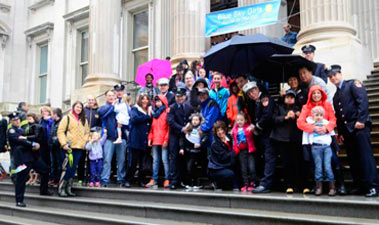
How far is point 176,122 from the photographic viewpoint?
291 inches

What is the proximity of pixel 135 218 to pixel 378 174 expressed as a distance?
3509 millimetres

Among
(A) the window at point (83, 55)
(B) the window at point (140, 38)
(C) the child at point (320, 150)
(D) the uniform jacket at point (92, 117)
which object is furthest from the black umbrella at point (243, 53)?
(A) the window at point (83, 55)

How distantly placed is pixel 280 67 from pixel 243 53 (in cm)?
80

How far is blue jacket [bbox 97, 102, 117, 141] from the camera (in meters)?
8.27

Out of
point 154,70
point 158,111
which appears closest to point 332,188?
point 158,111

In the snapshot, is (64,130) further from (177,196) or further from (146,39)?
(146,39)

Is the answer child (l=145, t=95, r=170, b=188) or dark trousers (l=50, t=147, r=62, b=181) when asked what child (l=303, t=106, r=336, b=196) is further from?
dark trousers (l=50, t=147, r=62, b=181)

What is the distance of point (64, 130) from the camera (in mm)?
7887

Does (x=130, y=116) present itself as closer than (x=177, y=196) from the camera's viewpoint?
No

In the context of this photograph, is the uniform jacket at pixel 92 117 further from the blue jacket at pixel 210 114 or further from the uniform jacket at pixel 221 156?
the uniform jacket at pixel 221 156

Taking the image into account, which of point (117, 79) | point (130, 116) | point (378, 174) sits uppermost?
point (117, 79)

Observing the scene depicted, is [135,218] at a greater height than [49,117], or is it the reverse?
[49,117]

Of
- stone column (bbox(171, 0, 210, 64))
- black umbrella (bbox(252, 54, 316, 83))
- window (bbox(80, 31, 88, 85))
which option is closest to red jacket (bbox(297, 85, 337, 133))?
black umbrella (bbox(252, 54, 316, 83))

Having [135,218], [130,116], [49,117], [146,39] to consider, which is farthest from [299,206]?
[146,39]
